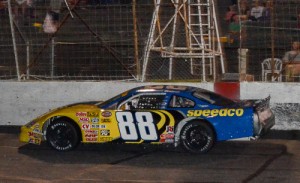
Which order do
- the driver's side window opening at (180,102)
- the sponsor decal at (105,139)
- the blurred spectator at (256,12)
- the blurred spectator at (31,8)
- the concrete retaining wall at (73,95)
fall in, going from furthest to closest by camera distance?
1. the blurred spectator at (31,8)
2. the blurred spectator at (256,12)
3. the concrete retaining wall at (73,95)
4. the sponsor decal at (105,139)
5. the driver's side window opening at (180,102)

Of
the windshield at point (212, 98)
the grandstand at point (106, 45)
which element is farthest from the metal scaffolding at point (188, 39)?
the windshield at point (212, 98)

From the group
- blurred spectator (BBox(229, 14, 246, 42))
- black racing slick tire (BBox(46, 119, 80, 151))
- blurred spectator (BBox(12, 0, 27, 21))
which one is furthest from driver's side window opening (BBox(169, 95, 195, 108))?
blurred spectator (BBox(12, 0, 27, 21))

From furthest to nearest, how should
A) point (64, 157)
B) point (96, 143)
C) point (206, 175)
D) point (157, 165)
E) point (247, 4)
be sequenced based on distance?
point (247, 4)
point (96, 143)
point (64, 157)
point (157, 165)
point (206, 175)

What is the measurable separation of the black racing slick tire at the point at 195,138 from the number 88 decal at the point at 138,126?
554 mm

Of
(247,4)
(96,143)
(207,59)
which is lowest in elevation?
(96,143)

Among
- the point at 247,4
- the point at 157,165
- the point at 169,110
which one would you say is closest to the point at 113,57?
the point at 247,4

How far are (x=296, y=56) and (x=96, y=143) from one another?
5.02 m

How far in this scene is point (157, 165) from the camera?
1280 cm

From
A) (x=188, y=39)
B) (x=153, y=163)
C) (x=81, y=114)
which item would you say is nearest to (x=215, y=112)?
(x=153, y=163)

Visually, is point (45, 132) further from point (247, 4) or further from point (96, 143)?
point (247, 4)

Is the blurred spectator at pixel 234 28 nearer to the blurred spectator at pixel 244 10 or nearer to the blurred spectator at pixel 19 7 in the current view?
the blurred spectator at pixel 244 10

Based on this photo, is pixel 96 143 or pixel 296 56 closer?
pixel 96 143

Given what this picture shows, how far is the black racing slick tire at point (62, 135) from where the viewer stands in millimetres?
14289

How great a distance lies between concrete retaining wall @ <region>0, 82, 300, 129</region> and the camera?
52.7ft
